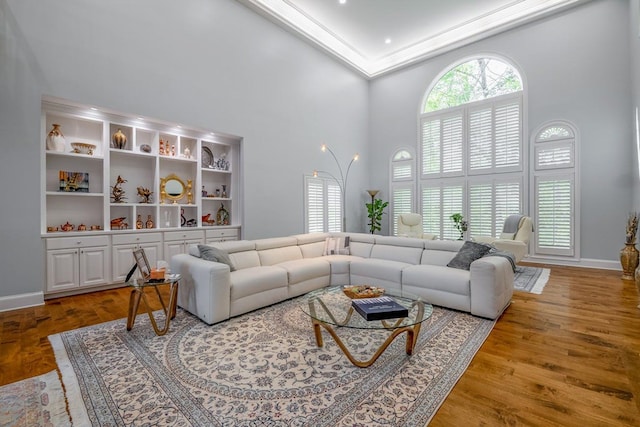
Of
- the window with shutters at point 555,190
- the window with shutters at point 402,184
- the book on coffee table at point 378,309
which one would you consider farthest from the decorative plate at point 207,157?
the window with shutters at point 555,190

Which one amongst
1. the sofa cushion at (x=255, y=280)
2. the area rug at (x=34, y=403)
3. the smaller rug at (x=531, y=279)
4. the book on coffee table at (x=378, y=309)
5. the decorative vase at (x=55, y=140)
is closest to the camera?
the area rug at (x=34, y=403)

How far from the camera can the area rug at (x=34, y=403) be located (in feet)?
5.38

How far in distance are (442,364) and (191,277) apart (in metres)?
2.58

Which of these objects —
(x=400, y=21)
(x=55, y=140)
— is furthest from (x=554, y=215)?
(x=55, y=140)

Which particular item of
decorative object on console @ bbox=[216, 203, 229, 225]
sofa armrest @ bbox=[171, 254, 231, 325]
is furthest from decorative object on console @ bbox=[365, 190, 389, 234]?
sofa armrest @ bbox=[171, 254, 231, 325]

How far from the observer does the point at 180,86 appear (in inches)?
193

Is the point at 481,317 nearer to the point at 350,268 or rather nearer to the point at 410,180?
the point at 350,268

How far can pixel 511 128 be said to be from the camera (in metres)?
6.46

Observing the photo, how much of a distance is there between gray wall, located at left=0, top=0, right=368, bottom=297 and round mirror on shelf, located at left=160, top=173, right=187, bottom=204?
3.36ft

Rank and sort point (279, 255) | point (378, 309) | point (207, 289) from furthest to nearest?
point (279, 255), point (207, 289), point (378, 309)

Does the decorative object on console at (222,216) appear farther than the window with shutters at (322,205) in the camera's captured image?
No

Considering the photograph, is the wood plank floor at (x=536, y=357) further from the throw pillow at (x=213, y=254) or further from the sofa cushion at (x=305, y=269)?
the sofa cushion at (x=305, y=269)

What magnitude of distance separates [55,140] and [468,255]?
5.60 meters

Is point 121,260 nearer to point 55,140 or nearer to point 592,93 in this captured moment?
point 55,140
